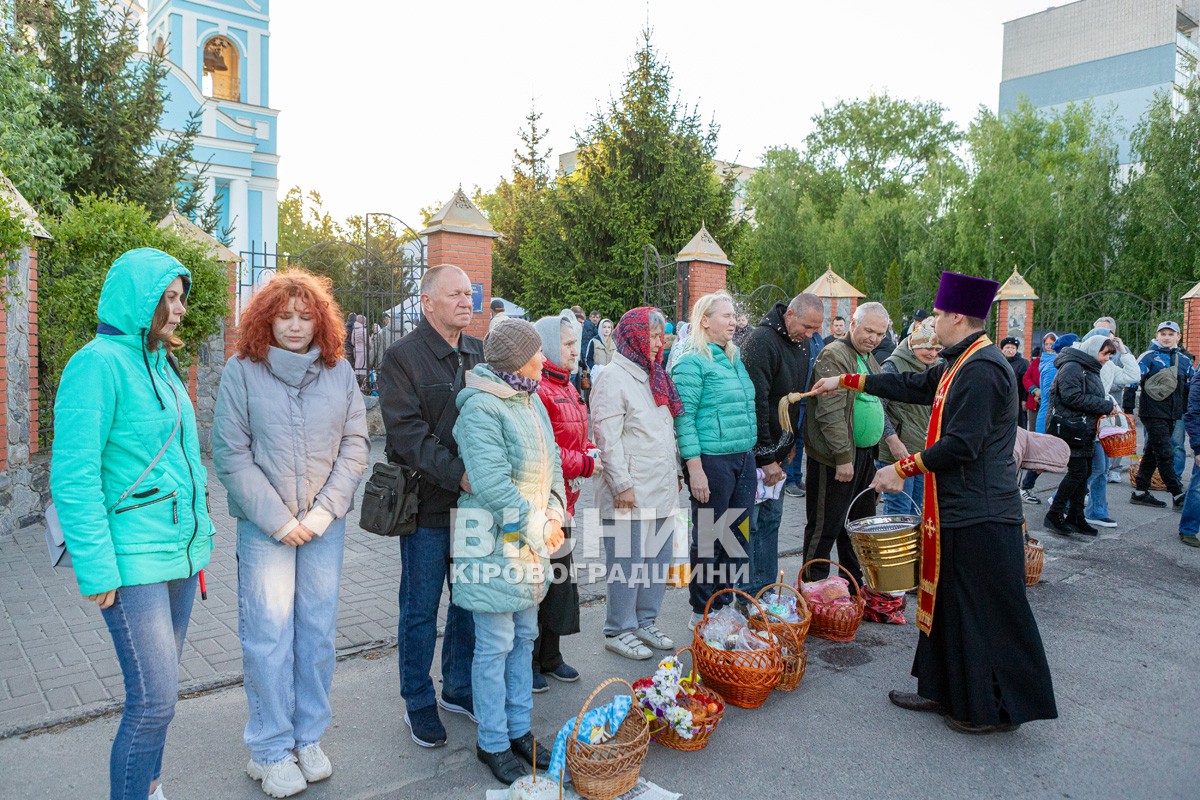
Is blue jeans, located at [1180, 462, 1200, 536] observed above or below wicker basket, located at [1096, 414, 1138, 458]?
below

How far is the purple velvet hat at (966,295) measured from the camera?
3.98m

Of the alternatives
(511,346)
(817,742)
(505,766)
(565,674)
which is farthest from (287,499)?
(817,742)

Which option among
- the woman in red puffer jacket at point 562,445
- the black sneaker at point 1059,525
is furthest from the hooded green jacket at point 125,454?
the black sneaker at point 1059,525

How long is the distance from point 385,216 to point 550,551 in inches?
384

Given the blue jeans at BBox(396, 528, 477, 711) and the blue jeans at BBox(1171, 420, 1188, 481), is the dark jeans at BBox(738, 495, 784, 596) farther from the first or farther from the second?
the blue jeans at BBox(1171, 420, 1188, 481)

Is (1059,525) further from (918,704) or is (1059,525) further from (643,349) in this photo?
(643,349)

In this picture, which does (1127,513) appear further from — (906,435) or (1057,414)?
(906,435)

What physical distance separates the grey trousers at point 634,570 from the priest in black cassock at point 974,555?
1423 millimetres

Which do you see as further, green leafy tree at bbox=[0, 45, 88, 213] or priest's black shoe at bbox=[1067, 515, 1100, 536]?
green leafy tree at bbox=[0, 45, 88, 213]

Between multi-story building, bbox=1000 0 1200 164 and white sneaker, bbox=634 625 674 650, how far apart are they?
45.2m

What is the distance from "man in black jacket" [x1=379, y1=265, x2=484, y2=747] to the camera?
11.2 feet

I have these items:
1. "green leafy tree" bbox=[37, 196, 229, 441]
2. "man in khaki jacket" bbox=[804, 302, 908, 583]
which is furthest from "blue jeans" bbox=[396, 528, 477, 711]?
"green leafy tree" bbox=[37, 196, 229, 441]

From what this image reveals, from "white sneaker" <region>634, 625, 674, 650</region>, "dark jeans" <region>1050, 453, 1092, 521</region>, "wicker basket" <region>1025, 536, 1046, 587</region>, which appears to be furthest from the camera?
"dark jeans" <region>1050, 453, 1092, 521</region>

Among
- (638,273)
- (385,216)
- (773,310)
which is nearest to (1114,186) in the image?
(638,273)
